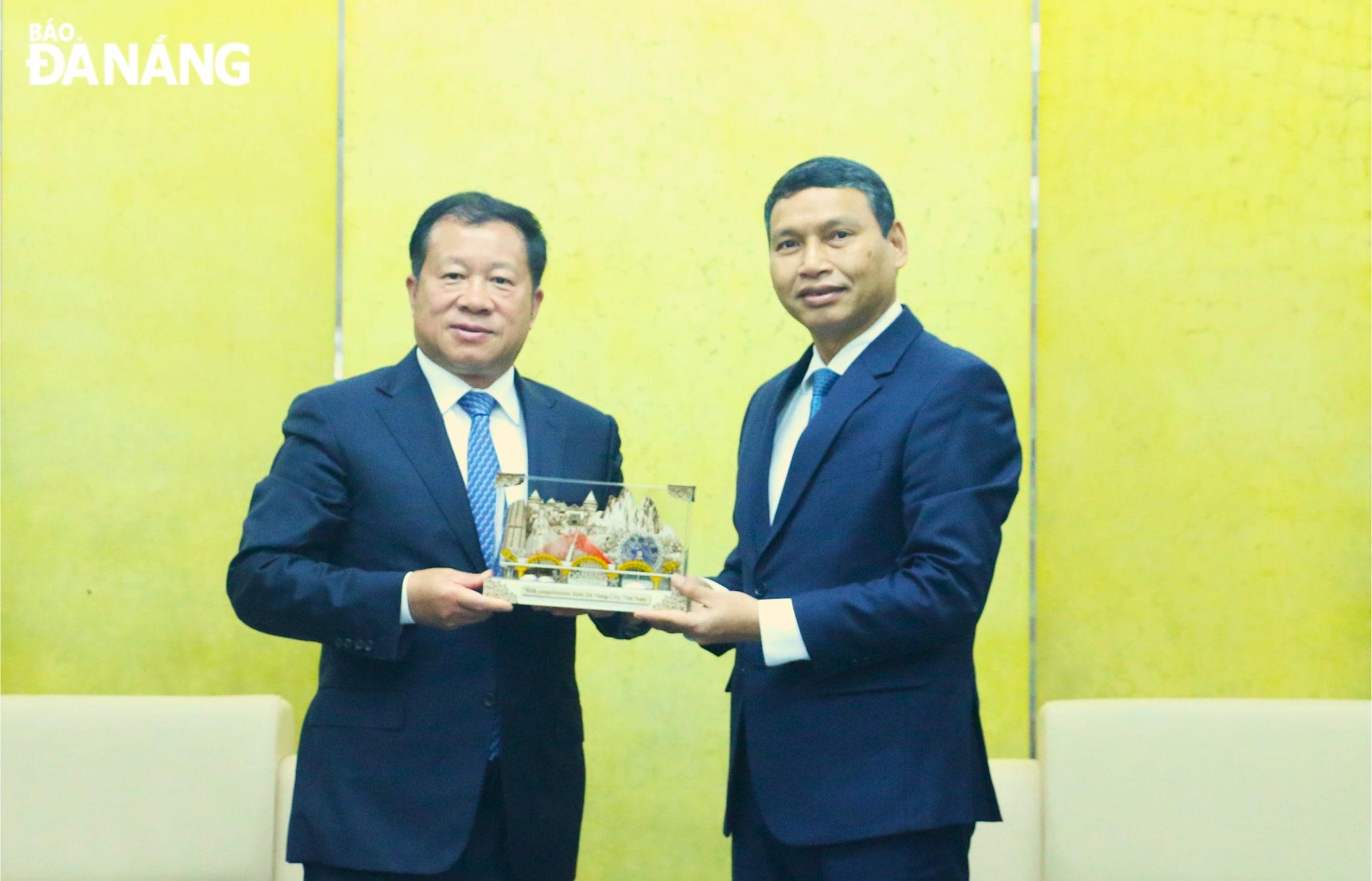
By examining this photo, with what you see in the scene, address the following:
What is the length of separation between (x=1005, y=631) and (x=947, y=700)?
153cm

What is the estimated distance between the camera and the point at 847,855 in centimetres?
207

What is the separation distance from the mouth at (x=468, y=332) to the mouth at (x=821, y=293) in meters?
0.62

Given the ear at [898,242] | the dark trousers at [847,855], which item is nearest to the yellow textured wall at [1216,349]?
the ear at [898,242]

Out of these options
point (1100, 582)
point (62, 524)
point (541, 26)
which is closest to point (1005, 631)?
point (1100, 582)

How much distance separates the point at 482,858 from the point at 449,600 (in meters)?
0.51

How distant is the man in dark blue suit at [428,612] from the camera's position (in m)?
2.21

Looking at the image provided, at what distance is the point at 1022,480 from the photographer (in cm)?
364

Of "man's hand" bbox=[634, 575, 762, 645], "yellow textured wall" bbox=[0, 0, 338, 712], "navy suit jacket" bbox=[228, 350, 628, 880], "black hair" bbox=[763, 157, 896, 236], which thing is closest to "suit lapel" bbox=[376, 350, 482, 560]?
"navy suit jacket" bbox=[228, 350, 628, 880]

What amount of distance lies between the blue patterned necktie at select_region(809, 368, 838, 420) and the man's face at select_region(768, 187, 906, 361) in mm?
61

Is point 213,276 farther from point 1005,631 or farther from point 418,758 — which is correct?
point 1005,631

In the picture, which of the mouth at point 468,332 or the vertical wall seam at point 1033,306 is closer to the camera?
the mouth at point 468,332

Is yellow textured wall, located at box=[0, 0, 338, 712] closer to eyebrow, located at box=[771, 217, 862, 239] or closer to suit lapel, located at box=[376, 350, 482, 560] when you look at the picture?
suit lapel, located at box=[376, 350, 482, 560]

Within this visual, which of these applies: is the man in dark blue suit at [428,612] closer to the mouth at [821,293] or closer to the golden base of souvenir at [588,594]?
the golden base of souvenir at [588,594]

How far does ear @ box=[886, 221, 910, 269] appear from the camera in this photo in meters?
2.40
